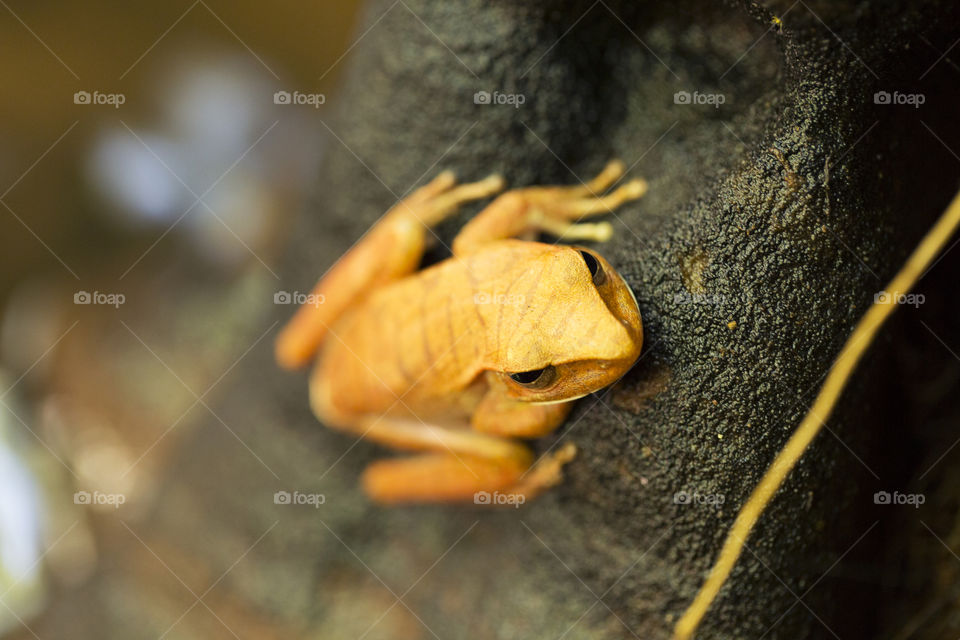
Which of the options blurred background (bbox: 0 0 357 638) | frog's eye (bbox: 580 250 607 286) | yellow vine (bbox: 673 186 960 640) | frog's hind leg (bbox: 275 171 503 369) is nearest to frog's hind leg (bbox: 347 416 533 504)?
frog's hind leg (bbox: 275 171 503 369)

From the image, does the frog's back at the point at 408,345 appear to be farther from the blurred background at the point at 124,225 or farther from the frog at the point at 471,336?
the blurred background at the point at 124,225

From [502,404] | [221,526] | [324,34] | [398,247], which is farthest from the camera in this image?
[324,34]

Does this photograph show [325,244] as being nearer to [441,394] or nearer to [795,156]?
[441,394]

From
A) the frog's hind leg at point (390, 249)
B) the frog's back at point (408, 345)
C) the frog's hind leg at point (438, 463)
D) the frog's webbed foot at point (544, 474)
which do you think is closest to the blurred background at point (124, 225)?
the frog's hind leg at point (390, 249)

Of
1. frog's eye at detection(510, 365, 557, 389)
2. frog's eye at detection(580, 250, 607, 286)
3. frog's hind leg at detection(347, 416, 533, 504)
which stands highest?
frog's eye at detection(580, 250, 607, 286)

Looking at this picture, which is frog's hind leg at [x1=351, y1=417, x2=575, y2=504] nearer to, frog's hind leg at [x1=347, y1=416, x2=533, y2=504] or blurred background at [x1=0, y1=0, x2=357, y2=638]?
frog's hind leg at [x1=347, y1=416, x2=533, y2=504]

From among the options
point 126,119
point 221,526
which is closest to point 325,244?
point 221,526

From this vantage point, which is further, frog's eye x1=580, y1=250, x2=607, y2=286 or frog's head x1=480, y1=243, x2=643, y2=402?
frog's eye x1=580, y1=250, x2=607, y2=286
